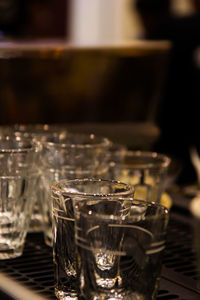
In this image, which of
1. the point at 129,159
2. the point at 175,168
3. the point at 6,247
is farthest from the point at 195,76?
the point at 6,247

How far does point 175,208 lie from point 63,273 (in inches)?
20.1

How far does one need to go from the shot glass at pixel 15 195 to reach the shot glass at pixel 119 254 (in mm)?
227

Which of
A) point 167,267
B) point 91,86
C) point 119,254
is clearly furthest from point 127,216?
point 91,86

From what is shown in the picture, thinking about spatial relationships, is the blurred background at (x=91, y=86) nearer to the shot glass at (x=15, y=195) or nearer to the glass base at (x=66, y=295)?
the shot glass at (x=15, y=195)

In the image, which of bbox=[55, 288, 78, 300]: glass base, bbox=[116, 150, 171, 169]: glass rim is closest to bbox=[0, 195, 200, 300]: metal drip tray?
bbox=[55, 288, 78, 300]: glass base

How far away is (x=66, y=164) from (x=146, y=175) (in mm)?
168

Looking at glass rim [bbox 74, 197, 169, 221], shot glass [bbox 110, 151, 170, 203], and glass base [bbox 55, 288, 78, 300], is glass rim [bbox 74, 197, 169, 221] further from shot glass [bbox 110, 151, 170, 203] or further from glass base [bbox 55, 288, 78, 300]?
shot glass [bbox 110, 151, 170, 203]

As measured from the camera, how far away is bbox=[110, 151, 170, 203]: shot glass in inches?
42.6

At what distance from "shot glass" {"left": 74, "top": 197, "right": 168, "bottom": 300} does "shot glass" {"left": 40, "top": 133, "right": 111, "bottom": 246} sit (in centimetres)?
29

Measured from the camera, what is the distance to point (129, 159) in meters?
1.16

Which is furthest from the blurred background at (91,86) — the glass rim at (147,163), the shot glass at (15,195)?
the shot glass at (15,195)

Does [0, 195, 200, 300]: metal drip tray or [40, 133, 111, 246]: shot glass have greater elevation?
[40, 133, 111, 246]: shot glass

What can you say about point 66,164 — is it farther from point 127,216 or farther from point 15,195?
point 127,216

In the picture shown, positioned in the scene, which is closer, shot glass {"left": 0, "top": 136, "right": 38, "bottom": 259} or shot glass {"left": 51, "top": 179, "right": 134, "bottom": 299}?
shot glass {"left": 51, "top": 179, "right": 134, "bottom": 299}
